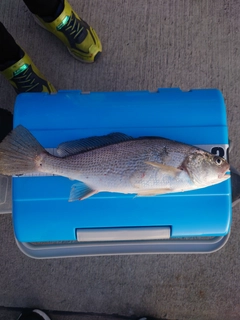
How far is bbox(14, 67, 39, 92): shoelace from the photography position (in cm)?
164

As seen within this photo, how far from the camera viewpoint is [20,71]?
5.34ft

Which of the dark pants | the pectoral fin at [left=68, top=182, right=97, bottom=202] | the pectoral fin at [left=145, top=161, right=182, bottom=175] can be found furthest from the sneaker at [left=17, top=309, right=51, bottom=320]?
the dark pants

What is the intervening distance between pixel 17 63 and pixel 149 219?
1076mm

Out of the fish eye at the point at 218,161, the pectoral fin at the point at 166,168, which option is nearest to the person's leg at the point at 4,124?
the pectoral fin at the point at 166,168

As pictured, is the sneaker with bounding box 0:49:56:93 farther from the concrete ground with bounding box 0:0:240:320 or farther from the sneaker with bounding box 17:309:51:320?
the sneaker with bounding box 17:309:51:320

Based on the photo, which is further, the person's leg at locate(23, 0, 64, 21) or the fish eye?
the person's leg at locate(23, 0, 64, 21)

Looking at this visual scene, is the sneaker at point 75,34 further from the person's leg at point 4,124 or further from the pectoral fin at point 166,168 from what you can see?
the pectoral fin at point 166,168

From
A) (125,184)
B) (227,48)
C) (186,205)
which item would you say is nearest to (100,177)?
(125,184)

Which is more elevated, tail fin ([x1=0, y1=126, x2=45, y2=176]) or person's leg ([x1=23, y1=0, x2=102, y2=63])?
person's leg ([x1=23, y1=0, x2=102, y2=63])

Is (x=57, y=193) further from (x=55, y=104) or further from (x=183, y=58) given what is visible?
(x=183, y=58)

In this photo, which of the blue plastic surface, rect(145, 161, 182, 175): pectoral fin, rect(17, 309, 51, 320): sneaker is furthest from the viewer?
rect(17, 309, 51, 320): sneaker

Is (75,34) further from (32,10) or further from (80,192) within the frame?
(80,192)

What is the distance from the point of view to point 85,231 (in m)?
1.25

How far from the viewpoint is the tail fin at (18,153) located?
114cm
